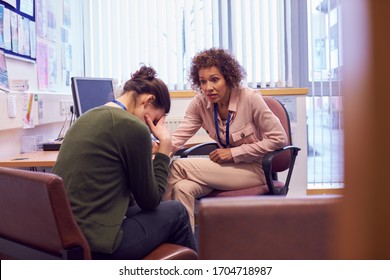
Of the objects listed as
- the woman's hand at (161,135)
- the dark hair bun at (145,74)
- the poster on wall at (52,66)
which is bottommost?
the woman's hand at (161,135)

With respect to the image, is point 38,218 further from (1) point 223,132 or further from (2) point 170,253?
(1) point 223,132

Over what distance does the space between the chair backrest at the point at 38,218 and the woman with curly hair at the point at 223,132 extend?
3.20 feet

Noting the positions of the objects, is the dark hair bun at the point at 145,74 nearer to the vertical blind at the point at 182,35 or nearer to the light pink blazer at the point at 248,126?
the light pink blazer at the point at 248,126

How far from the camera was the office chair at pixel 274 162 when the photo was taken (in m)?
2.14

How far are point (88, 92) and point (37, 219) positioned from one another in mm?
1491

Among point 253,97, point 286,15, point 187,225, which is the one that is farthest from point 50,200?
point 286,15

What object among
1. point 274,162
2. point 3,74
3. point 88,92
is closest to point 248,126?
point 274,162

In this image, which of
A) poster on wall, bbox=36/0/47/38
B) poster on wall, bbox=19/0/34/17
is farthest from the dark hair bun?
poster on wall, bbox=36/0/47/38

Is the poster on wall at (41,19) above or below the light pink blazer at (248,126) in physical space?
above

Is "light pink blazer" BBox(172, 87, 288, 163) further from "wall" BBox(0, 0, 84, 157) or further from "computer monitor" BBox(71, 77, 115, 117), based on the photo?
"wall" BBox(0, 0, 84, 157)

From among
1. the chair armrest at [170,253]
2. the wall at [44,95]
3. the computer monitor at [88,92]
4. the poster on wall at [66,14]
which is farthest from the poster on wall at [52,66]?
the chair armrest at [170,253]

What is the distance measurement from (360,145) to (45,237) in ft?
3.63

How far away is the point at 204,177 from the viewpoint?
2162mm

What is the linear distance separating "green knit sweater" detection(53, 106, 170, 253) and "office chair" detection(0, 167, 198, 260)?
0.55 feet
